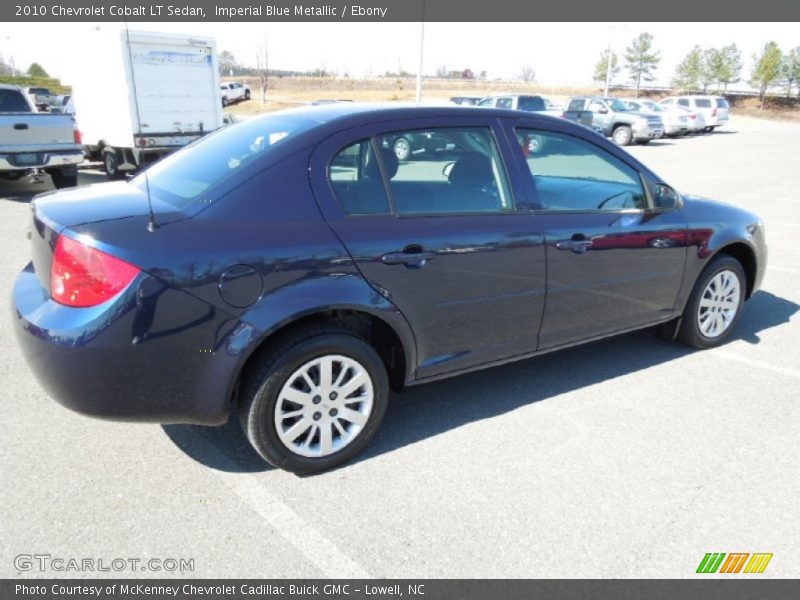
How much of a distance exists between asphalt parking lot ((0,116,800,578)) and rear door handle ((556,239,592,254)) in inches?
35.4

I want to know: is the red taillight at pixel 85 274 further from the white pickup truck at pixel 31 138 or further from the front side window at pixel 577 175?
the white pickup truck at pixel 31 138

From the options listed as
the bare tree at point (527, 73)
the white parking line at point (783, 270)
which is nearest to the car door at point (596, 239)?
the white parking line at point (783, 270)

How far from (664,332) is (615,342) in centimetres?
35

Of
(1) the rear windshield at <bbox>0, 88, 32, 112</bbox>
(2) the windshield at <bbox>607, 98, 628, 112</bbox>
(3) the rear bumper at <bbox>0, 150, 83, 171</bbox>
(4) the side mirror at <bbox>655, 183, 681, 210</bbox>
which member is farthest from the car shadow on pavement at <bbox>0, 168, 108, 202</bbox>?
(2) the windshield at <bbox>607, 98, 628, 112</bbox>

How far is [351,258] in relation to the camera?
289cm

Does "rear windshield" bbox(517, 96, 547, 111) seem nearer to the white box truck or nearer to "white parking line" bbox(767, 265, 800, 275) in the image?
the white box truck

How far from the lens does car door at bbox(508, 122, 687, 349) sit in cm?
360

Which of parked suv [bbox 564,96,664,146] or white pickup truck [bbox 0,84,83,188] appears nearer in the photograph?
white pickup truck [bbox 0,84,83,188]

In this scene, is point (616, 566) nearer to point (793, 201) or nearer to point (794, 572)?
point (794, 572)

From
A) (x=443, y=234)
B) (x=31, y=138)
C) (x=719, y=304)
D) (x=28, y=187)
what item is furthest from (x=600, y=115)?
(x=443, y=234)

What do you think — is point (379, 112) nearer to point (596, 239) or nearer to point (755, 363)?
point (596, 239)

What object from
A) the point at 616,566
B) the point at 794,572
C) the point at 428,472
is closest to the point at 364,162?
the point at 428,472

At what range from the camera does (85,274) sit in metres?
2.55

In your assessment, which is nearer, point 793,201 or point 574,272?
point 574,272
